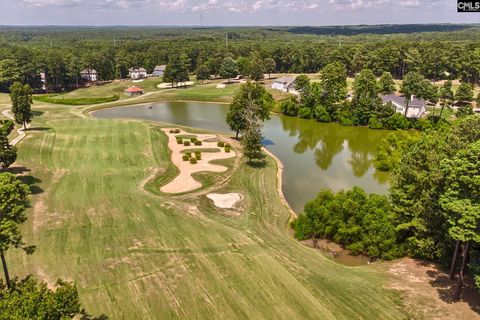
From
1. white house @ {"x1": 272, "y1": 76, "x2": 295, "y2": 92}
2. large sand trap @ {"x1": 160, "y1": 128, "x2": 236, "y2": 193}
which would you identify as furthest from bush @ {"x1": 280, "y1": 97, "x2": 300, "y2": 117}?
large sand trap @ {"x1": 160, "y1": 128, "x2": 236, "y2": 193}

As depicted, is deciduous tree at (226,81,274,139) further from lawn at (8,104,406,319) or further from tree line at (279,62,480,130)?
tree line at (279,62,480,130)

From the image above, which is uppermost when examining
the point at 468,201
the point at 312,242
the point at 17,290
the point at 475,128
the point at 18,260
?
the point at 475,128

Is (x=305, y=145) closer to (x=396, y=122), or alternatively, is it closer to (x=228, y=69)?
(x=396, y=122)

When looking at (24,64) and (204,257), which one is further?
(24,64)

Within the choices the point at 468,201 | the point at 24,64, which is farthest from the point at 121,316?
the point at 24,64

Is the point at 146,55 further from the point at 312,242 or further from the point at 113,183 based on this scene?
the point at 312,242

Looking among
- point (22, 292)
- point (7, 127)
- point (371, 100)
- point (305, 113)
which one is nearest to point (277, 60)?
point (305, 113)

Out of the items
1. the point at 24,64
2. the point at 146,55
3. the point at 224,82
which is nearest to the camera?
the point at 24,64
